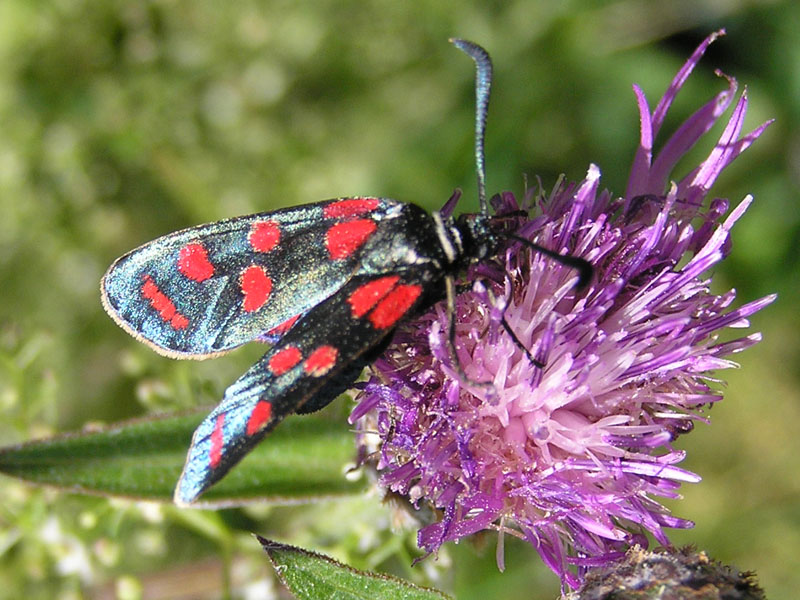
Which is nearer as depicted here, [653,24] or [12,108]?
[12,108]

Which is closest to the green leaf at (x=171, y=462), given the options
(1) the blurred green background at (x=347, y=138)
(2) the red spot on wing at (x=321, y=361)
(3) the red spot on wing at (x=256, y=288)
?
(3) the red spot on wing at (x=256, y=288)

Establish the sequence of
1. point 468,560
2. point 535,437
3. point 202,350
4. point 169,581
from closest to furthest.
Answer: point 535,437, point 202,350, point 468,560, point 169,581

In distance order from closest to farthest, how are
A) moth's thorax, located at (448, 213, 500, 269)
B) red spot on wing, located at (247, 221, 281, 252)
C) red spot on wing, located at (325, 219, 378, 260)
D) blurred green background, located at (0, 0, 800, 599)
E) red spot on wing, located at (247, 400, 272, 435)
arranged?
red spot on wing, located at (247, 400, 272, 435), moth's thorax, located at (448, 213, 500, 269), red spot on wing, located at (325, 219, 378, 260), red spot on wing, located at (247, 221, 281, 252), blurred green background, located at (0, 0, 800, 599)

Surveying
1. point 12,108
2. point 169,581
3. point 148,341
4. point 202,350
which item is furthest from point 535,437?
point 12,108

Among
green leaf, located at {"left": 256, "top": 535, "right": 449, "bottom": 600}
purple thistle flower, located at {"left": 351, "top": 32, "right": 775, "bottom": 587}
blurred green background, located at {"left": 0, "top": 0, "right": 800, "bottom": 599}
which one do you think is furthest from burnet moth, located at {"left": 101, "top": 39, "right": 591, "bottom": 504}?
blurred green background, located at {"left": 0, "top": 0, "right": 800, "bottom": 599}

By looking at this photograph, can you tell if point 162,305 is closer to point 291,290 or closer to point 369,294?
point 291,290

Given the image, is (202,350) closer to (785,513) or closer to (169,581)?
(169,581)

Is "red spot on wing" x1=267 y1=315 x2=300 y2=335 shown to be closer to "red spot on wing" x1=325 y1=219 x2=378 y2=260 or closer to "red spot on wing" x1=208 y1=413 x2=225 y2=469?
"red spot on wing" x1=325 y1=219 x2=378 y2=260
